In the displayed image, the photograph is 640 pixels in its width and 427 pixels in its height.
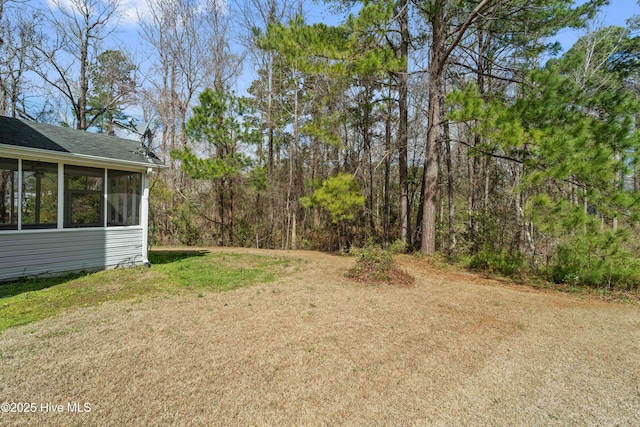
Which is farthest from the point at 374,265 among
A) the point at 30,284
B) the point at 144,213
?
the point at 30,284

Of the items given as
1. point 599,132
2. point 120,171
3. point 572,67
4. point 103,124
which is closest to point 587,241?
point 599,132

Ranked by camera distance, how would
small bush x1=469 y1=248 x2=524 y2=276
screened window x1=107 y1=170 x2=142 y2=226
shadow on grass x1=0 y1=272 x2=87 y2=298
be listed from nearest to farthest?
1. shadow on grass x1=0 y1=272 x2=87 y2=298
2. screened window x1=107 y1=170 x2=142 y2=226
3. small bush x1=469 y1=248 x2=524 y2=276

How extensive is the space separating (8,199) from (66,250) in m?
2.93

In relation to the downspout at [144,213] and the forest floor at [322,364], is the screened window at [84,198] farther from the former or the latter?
the forest floor at [322,364]

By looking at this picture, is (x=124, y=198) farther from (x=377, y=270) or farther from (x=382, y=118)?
(x=382, y=118)

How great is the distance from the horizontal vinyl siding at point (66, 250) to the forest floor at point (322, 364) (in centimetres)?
246

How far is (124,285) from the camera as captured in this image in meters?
5.13

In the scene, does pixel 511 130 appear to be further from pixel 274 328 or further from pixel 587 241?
pixel 274 328

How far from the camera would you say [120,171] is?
6.54 m

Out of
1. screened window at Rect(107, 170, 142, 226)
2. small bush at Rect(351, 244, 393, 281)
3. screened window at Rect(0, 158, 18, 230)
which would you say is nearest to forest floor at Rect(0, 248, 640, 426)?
small bush at Rect(351, 244, 393, 281)

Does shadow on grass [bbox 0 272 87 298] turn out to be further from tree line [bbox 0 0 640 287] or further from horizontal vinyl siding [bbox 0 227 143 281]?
tree line [bbox 0 0 640 287]

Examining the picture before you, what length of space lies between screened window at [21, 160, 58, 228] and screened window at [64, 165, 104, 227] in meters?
0.24

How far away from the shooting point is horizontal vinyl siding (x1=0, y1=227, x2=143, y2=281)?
506 cm

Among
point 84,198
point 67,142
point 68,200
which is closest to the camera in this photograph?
point 67,142
